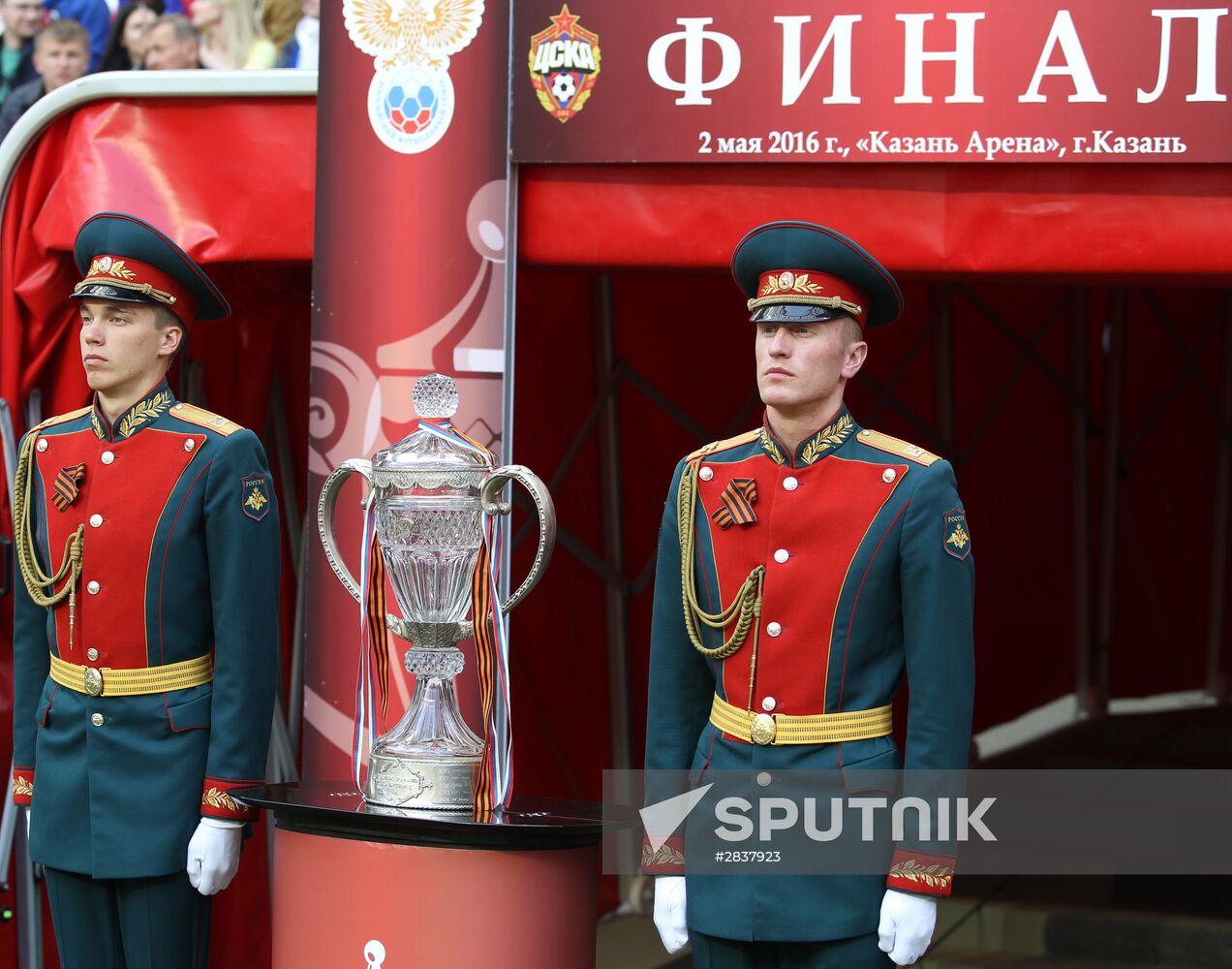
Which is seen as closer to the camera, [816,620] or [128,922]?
[816,620]

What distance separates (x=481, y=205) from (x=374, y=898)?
4.68ft

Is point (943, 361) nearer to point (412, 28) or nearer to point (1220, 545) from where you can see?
point (1220, 545)

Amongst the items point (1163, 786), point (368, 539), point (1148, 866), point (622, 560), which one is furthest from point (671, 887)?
point (1163, 786)

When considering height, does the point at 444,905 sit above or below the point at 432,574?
below

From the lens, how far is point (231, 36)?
582cm

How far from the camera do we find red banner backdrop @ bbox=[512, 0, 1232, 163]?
137 inches

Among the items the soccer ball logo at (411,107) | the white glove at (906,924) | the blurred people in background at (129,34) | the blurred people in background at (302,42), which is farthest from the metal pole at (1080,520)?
the white glove at (906,924)

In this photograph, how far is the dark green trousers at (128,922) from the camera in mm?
3232

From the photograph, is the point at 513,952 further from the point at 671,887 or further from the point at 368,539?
the point at 368,539

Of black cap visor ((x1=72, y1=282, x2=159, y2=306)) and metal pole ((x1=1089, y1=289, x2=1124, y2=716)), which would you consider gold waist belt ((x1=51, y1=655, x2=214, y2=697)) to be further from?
metal pole ((x1=1089, y1=289, x2=1124, y2=716))

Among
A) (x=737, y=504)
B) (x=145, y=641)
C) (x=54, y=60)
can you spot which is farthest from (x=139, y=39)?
(x=737, y=504)

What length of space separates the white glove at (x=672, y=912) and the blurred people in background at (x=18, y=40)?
4.52 metres

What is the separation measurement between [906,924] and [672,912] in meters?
0.36

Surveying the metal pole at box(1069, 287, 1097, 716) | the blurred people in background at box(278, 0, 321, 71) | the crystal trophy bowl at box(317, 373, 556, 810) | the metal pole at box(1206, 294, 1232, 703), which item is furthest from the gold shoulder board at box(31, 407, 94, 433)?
the metal pole at box(1206, 294, 1232, 703)
